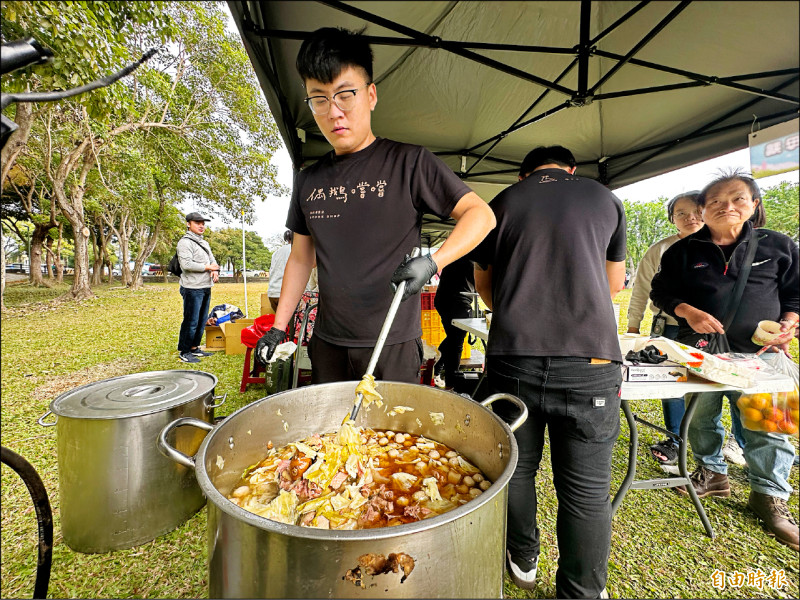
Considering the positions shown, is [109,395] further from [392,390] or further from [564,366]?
[564,366]

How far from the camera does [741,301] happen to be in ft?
6.66

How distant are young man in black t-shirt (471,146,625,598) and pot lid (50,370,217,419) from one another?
5.54ft

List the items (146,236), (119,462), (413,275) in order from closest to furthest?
(413,275) < (119,462) < (146,236)

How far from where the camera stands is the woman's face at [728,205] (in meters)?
1.63

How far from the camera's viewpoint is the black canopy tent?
5.79 ft

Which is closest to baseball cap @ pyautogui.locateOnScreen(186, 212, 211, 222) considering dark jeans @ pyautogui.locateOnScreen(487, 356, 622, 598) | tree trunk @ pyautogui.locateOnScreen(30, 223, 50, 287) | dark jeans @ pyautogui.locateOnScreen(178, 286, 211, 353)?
dark jeans @ pyautogui.locateOnScreen(178, 286, 211, 353)

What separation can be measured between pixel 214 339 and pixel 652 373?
21.5 ft

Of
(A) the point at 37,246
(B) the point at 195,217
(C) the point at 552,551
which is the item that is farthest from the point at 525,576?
(A) the point at 37,246

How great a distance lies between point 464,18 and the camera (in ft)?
6.86

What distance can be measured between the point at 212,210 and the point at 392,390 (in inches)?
457

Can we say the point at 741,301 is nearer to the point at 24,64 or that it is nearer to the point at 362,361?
the point at 362,361

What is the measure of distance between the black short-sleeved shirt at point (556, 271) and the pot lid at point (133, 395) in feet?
5.54

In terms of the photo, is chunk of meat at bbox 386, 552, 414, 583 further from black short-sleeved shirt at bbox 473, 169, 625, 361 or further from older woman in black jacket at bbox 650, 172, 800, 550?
older woman in black jacket at bbox 650, 172, 800, 550

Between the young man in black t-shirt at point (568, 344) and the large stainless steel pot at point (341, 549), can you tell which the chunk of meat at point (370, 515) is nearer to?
the large stainless steel pot at point (341, 549)
